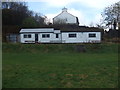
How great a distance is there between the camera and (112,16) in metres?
64.0

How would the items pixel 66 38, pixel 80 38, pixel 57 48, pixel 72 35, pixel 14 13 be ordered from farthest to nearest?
pixel 14 13, pixel 80 38, pixel 72 35, pixel 66 38, pixel 57 48

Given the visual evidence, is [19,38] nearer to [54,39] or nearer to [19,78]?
[54,39]

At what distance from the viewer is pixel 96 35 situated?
53750 mm

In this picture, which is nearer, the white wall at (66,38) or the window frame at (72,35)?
the white wall at (66,38)

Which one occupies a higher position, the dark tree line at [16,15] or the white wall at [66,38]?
the dark tree line at [16,15]

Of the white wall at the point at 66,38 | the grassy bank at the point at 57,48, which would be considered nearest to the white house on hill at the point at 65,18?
the white wall at the point at 66,38

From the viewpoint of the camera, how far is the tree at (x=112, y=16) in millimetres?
61906

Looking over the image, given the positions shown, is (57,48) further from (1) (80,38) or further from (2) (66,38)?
(1) (80,38)

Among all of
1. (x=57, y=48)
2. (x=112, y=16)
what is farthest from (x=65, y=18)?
(x=57, y=48)

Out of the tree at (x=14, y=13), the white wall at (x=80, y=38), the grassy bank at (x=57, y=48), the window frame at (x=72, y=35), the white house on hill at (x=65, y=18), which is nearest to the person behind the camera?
the grassy bank at (x=57, y=48)

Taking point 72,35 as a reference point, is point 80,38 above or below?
below

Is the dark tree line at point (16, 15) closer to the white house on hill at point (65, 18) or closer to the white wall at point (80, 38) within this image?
the white wall at point (80, 38)

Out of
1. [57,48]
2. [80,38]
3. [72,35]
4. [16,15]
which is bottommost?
[57,48]

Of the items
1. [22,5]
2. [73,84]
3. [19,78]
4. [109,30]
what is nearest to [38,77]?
[19,78]
